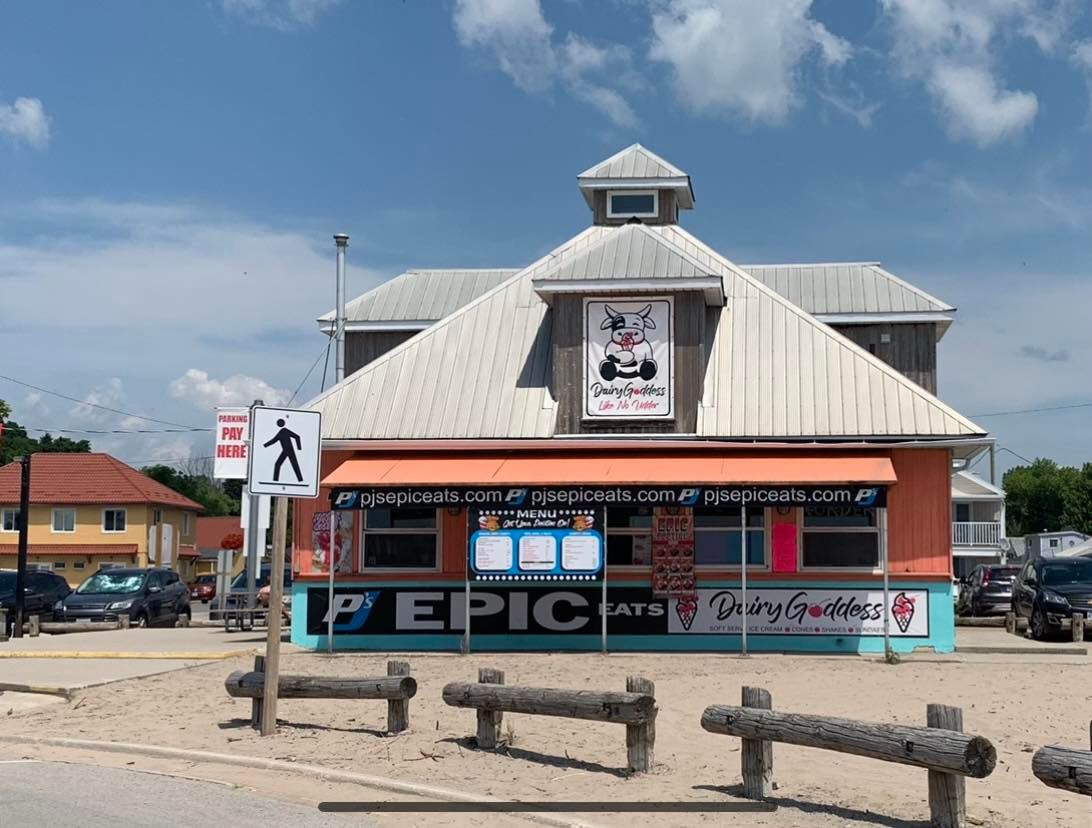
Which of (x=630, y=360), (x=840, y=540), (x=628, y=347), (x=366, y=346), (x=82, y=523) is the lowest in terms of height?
(x=840, y=540)

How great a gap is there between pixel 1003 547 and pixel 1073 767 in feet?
173

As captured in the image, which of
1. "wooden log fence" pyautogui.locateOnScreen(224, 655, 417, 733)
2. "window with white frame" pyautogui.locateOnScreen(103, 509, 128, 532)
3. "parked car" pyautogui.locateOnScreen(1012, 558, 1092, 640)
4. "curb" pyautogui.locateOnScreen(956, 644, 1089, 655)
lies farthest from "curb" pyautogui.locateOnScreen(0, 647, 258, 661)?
"window with white frame" pyautogui.locateOnScreen(103, 509, 128, 532)

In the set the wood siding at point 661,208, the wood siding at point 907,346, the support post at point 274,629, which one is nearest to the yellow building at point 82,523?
the wood siding at point 661,208

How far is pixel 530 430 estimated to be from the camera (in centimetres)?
2250

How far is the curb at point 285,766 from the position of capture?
9.77m

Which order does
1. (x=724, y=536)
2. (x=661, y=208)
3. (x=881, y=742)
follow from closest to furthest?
1. (x=881, y=742)
2. (x=724, y=536)
3. (x=661, y=208)

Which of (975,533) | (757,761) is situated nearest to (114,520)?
(975,533)

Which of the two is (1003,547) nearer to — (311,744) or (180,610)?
(180,610)

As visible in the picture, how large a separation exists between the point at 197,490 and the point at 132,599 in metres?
98.1

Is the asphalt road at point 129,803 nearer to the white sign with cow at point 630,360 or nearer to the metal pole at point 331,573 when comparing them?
the metal pole at point 331,573

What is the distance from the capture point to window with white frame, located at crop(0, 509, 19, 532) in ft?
212

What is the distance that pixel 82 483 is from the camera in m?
65.2

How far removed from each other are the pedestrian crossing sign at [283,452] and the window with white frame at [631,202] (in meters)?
16.7

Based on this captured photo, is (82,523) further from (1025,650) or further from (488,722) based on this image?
(488,722)
